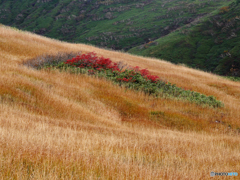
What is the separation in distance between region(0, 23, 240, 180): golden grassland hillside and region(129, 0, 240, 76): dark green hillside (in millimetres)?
70334

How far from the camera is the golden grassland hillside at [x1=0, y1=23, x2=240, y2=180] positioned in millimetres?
3145

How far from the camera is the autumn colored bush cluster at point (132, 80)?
14320mm

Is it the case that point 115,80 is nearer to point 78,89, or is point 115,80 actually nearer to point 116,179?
point 78,89

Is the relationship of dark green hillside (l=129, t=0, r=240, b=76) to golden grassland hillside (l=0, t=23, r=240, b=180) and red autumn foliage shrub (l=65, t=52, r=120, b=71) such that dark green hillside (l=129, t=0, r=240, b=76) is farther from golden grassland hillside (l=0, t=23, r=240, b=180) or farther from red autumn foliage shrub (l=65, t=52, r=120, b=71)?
red autumn foliage shrub (l=65, t=52, r=120, b=71)

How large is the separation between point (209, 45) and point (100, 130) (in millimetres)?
105342

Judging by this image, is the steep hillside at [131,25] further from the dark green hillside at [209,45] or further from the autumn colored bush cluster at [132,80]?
the autumn colored bush cluster at [132,80]

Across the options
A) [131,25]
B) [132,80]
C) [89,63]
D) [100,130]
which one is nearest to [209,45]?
[131,25]

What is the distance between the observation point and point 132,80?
15500 mm

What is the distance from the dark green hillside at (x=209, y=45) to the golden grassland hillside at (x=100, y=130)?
70.3 metres

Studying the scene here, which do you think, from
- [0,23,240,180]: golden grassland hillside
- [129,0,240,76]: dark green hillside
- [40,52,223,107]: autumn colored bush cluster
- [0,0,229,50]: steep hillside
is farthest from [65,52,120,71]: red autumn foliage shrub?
[0,0,229,50]: steep hillside

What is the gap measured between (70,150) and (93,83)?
33.4 feet

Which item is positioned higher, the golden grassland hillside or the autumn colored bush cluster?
the golden grassland hillside

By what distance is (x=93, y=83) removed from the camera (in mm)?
13695

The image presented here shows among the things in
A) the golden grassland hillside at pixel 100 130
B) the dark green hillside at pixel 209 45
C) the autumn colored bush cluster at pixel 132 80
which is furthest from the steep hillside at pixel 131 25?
the golden grassland hillside at pixel 100 130
